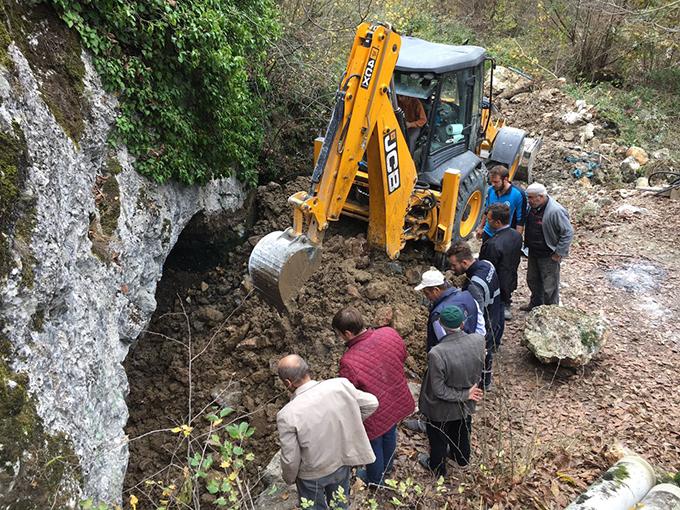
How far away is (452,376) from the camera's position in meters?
3.92

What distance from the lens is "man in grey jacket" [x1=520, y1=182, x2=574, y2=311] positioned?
5.82m

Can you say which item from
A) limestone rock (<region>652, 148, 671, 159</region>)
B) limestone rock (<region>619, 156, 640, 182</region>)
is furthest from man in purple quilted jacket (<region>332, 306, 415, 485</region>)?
limestone rock (<region>652, 148, 671, 159</region>)

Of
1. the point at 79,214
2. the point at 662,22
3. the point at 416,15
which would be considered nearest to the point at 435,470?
the point at 79,214

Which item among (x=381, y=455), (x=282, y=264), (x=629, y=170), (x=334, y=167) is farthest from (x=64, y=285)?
(x=629, y=170)

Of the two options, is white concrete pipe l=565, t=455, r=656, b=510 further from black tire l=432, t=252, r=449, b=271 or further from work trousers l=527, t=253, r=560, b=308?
black tire l=432, t=252, r=449, b=271

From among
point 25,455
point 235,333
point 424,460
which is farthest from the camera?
point 235,333

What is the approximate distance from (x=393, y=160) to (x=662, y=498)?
371cm

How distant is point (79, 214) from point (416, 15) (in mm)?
15330

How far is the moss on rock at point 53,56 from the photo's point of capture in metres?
3.96

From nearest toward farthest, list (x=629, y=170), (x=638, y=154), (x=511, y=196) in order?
(x=511, y=196), (x=629, y=170), (x=638, y=154)

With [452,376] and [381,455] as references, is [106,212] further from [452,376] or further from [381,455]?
[452,376]

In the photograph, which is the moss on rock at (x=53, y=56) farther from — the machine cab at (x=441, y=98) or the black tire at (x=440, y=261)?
the black tire at (x=440, y=261)

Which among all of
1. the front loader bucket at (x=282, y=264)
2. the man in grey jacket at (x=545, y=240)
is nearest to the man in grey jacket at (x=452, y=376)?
the front loader bucket at (x=282, y=264)

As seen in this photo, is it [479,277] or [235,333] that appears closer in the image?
[479,277]
